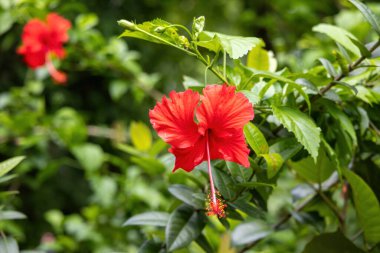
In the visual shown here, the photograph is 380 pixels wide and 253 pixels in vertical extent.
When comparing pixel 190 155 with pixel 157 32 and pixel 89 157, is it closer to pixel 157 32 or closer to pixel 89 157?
pixel 157 32

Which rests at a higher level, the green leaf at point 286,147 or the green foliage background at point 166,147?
the green leaf at point 286,147

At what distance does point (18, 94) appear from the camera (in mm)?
1826

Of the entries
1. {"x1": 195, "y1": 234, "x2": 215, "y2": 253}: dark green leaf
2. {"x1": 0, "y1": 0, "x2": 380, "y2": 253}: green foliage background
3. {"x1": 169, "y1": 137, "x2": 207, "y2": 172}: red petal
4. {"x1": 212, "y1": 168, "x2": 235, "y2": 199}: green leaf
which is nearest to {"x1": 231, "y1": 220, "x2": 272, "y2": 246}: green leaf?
{"x1": 0, "y1": 0, "x2": 380, "y2": 253}: green foliage background

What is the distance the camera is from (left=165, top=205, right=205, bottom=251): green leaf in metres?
0.71

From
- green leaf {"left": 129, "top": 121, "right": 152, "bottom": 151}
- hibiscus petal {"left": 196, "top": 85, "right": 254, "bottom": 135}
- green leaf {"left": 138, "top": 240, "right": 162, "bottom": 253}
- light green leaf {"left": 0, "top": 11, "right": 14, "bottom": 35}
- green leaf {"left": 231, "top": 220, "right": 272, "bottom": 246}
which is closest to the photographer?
hibiscus petal {"left": 196, "top": 85, "right": 254, "bottom": 135}

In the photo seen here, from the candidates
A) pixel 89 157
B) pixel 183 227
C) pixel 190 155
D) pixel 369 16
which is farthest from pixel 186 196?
pixel 89 157

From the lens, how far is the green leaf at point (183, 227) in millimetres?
708

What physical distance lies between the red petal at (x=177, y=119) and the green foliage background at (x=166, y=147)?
0.27 feet

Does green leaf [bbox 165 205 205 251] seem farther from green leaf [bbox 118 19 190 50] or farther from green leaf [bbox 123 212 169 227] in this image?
green leaf [bbox 118 19 190 50]

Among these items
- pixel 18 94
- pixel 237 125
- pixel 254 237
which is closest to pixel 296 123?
pixel 237 125

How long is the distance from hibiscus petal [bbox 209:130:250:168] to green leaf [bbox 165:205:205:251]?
0.18m

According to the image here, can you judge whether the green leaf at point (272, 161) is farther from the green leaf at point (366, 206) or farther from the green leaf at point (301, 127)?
the green leaf at point (366, 206)

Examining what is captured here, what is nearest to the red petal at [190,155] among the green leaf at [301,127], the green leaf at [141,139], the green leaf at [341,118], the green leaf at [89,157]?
the green leaf at [301,127]

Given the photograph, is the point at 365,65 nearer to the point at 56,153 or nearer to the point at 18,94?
the point at 18,94
